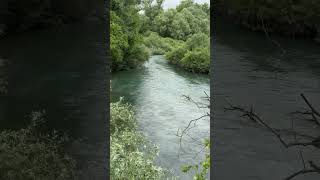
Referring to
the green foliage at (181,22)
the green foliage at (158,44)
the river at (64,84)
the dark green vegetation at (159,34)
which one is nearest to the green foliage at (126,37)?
the dark green vegetation at (159,34)

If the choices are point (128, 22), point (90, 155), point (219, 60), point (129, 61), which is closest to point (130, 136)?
point (90, 155)

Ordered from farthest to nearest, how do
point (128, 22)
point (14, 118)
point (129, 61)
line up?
point (128, 22) → point (129, 61) → point (14, 118)

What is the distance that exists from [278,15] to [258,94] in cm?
28

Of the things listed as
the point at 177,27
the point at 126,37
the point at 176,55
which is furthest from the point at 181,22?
the point at 126,37

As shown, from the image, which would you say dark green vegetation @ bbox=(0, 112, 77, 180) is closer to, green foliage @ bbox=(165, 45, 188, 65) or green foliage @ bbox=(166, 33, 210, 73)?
green foliage @ bbox=(166, 33, 210, 73)

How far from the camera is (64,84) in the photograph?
76.0 inches

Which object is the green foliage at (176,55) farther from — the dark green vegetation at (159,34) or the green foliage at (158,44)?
the green foliage at (158,44)

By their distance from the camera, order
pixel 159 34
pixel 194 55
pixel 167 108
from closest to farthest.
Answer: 1. pixel 167 108
2. pixel 194 55
3. pixel 159 34

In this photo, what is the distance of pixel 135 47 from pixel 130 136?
4.91 metres

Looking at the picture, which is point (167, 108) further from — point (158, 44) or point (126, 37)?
point (158, 44)

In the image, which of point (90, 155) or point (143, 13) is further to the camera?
point (143, 13)

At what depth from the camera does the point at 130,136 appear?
4297 mm

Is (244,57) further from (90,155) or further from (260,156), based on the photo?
(90,155)

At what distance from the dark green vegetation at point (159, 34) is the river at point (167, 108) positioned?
33.2 inches
